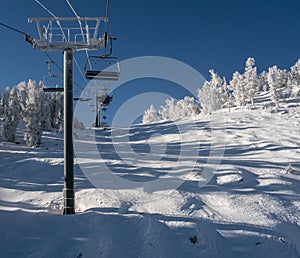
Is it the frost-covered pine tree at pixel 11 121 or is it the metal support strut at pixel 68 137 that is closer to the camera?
the metal support strut at pixel 68 137

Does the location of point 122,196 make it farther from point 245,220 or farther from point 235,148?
point 235,148

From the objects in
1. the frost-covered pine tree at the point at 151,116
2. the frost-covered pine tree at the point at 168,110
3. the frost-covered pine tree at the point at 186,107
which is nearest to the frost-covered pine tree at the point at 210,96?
the frost-covered pine tree at the point at 186,107

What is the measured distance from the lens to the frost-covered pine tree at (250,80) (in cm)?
6292

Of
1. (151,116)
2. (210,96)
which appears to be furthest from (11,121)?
(151,116)

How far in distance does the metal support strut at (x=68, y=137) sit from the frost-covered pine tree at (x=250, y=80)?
61391 millimetres

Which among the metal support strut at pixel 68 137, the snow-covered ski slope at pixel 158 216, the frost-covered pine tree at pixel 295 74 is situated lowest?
the snow-covered ski slope at pixel 158 216

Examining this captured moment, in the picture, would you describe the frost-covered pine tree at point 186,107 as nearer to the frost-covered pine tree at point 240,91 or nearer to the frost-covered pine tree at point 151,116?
the frost-covered pine tree at point 151,116

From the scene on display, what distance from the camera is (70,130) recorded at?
733cm

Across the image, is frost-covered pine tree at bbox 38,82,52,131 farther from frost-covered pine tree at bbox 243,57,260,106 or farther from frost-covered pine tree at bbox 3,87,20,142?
frost-covered pine tree at bbox 243,57,260,106

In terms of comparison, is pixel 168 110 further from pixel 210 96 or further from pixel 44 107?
pixel 44 107

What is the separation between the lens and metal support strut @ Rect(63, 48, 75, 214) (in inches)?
279

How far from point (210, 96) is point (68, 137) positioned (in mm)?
67600

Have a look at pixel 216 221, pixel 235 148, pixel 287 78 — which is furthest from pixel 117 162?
pixel 287 78

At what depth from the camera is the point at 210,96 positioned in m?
71.2
